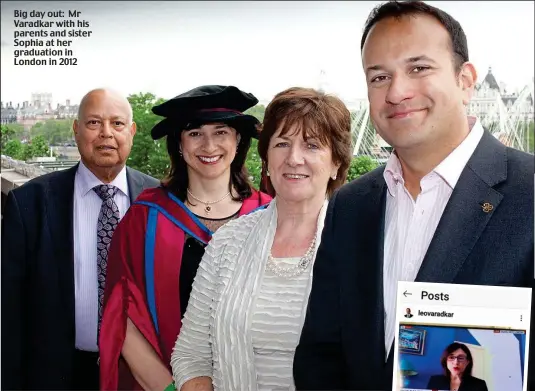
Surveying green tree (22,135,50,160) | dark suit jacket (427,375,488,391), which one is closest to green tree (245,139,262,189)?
green tree (22,135,50,160)

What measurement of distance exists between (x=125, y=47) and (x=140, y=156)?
1.25ft

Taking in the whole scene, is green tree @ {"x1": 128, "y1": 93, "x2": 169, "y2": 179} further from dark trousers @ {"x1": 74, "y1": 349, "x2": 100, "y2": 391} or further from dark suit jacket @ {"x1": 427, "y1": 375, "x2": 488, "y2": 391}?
dark suit jacket @ {"x1": 427, "y1": 375, "x2": 488, "y2": 391}

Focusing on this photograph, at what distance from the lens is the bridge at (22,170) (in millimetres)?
2295

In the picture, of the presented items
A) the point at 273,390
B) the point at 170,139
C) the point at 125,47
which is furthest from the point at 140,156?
the point at 273,390

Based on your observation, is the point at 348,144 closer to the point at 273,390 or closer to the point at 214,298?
the point at 214,298

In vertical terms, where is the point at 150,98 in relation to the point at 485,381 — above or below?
above

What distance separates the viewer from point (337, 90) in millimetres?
2229

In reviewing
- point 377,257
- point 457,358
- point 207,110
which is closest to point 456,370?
point 457,358

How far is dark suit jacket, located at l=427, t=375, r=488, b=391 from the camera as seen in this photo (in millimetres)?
1671

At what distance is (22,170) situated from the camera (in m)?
2.31

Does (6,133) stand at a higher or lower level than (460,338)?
higher

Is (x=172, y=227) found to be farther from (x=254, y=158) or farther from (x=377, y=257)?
(x=377, y=257)

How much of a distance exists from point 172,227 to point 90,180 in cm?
35

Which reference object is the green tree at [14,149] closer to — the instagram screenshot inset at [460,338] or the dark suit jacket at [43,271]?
the dark suit jacket at [43,271]
